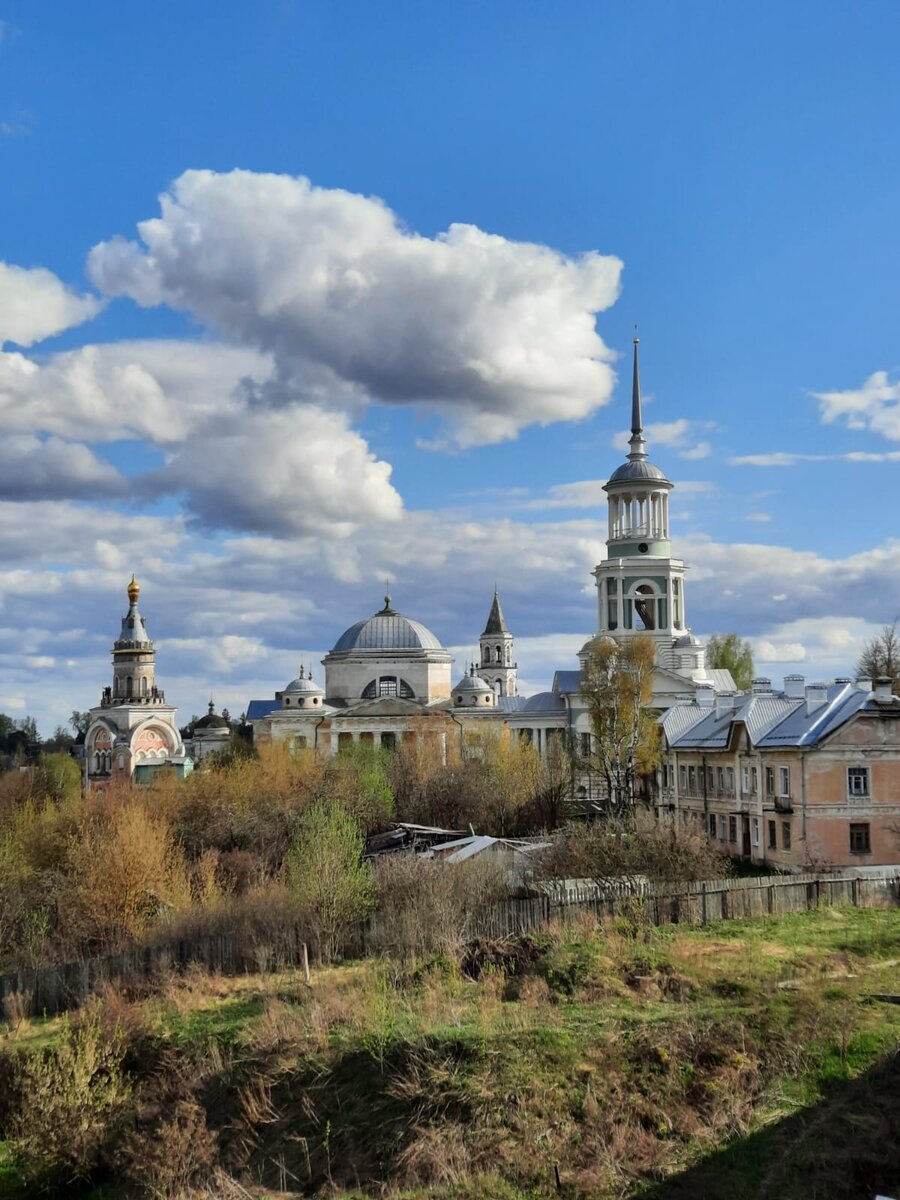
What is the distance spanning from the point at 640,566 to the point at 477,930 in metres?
48.4

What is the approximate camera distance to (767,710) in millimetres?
42094

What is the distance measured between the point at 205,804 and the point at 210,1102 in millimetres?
26220

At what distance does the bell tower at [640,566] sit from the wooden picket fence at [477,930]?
45202mm

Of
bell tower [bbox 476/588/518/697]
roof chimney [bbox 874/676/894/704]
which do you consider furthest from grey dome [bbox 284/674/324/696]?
roof chimney [bbox 874/676/894/704]

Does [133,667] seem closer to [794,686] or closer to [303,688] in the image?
[303,688]

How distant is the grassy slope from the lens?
17328 millimetres

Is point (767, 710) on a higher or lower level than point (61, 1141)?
higher

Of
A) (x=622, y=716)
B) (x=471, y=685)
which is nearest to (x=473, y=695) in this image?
(x=471, y=685)

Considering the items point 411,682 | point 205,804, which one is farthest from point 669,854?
point 411,682

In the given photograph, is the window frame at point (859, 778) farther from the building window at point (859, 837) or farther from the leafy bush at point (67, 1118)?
the leafy bush at point (67, 1118)

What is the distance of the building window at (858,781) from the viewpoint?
121ft

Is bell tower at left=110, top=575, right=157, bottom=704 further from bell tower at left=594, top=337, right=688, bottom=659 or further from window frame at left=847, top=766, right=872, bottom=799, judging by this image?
window frame at left=847, top=766, right=872, bottom=799

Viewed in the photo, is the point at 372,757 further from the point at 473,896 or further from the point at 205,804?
the point at 473,896

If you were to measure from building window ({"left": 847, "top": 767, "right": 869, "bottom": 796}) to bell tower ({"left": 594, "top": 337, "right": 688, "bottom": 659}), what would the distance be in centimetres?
3546
